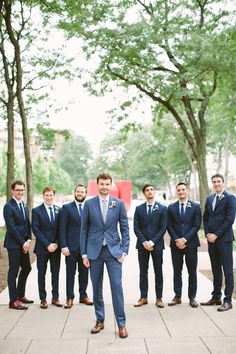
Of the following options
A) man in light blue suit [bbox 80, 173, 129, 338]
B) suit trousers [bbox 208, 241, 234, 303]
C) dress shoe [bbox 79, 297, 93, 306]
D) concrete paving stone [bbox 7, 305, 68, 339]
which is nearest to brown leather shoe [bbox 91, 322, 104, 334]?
man in light blue suit [bbox 80, 173, 129, 338]

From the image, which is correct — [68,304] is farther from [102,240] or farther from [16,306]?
[102,240]

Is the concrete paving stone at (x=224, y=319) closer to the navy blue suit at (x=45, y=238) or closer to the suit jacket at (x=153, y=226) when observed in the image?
the suit jacket at (x=153, y=226)

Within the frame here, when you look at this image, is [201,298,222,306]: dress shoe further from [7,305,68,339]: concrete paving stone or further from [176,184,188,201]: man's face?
[7,305,68,339]: concrete paving stone

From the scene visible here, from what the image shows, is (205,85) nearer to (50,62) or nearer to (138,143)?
(50,62)

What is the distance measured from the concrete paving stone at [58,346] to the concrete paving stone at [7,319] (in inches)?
23.8

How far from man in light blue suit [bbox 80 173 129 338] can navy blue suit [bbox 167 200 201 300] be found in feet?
5.70

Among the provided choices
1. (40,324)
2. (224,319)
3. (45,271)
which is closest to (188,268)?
(224,319)

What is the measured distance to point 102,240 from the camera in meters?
6.18

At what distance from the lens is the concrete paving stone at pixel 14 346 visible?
5.33 meters

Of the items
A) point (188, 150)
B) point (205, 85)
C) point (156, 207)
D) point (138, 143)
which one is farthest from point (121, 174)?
point (156, 207)

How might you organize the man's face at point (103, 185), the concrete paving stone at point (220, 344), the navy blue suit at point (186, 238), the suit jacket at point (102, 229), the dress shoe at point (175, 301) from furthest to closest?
the navy blue suit at point (186, 238)
the dress shoe at point (175, 301)
the suit jacket at point (102, 229)
the man's face at point (103, 185)
the concrete paving stone at point (220, 344)

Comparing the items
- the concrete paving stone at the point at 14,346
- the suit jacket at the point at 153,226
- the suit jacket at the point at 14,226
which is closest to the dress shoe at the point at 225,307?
the suit jacket at the point at 153,226

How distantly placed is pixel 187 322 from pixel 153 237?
161cm

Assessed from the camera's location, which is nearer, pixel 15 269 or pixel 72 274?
pixel 15 269
